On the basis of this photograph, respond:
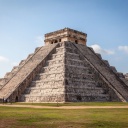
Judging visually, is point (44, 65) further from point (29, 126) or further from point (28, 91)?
point (29, 126)

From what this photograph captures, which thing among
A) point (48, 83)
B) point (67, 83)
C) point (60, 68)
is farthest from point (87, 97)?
point (60, 68)

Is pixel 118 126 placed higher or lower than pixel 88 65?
lower

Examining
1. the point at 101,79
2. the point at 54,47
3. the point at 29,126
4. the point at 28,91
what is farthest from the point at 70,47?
the point at 29,126

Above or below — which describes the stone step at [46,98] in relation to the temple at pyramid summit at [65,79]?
below

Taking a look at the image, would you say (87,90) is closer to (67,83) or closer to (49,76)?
(67,83)

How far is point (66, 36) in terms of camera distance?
1898 inches

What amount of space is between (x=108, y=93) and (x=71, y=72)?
6.40 m

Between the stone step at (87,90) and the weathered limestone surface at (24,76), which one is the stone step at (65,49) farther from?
the stone step at (87,90)

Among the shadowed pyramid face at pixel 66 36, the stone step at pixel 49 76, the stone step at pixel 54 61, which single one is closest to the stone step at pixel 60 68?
the stone step at pixel 54 61

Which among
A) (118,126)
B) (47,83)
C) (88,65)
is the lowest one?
(118,126)

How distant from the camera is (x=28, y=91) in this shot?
127ft

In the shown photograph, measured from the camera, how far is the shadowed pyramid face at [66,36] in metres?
48.4

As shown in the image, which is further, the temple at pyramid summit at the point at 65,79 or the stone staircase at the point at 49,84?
the temple at pyramid summit at the point at 65,79

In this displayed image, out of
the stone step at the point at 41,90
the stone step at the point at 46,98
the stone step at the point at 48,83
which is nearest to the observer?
the stone step at the point at 46,98
